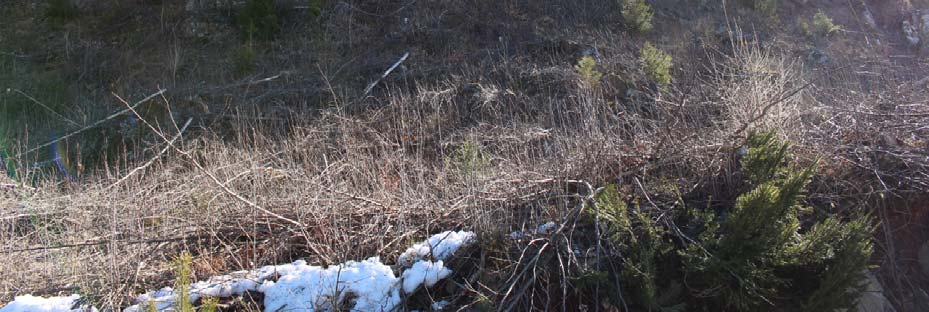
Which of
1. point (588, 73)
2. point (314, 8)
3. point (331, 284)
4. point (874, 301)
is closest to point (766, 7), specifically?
point (588, 73)

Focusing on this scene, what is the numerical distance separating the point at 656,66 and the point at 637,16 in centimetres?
192

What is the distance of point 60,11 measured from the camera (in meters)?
10.2

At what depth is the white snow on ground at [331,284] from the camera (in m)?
3.43

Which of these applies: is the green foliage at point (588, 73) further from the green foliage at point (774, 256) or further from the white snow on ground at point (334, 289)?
the white snow on ground at point (334, 289)

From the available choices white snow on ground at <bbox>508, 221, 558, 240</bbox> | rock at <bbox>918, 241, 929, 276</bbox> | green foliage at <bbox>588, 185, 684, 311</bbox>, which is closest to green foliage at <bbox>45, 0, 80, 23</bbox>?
white snow on ground at <bbox>508, 221, 558, 240</bbox>

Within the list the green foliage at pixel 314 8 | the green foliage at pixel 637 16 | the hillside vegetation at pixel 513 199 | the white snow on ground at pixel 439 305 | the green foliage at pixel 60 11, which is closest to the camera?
the hillside vegetation at pixel 513 199

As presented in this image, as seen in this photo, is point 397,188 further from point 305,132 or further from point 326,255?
point 305,132

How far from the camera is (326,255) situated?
3.86 meters

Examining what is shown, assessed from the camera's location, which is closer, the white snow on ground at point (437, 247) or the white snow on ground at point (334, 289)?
the white snow on ground at point (334, 289)

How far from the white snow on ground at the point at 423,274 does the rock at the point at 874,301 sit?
2278mm

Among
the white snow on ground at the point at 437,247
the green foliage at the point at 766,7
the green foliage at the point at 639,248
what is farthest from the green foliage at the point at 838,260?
the green foliage at the point at 766,7

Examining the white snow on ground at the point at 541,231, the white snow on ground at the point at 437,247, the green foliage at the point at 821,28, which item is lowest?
the green foliage at the point at 821,28

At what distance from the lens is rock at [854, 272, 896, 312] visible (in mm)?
3641

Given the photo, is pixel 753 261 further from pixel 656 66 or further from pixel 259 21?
pixel 259 21
